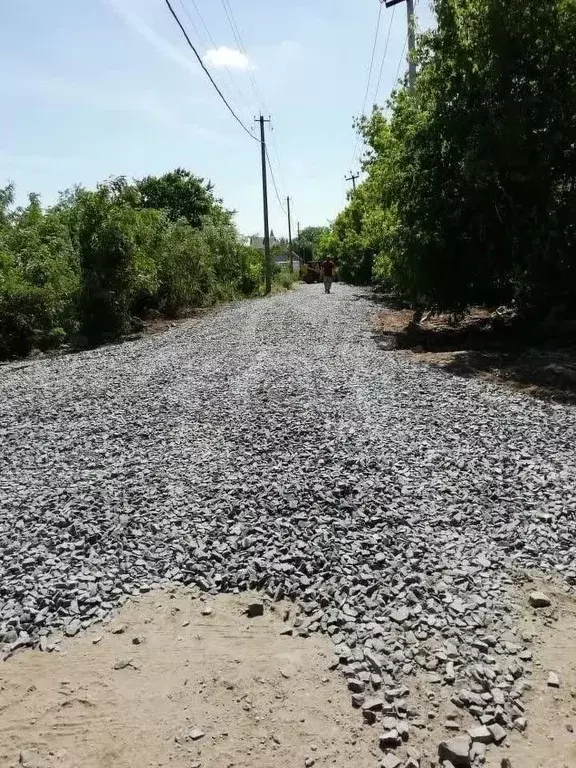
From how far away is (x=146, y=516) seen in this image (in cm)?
456

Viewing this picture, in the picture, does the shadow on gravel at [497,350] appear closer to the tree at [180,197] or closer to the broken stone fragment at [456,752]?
the broken stone fragment at [456,752]

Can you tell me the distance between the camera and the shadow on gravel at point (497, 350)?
8.94m

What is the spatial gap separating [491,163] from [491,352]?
3.55 m

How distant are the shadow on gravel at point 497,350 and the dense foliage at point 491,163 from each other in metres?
0.82

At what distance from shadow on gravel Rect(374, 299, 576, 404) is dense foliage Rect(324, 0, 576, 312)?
2.68 ft

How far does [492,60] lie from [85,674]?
11769mm

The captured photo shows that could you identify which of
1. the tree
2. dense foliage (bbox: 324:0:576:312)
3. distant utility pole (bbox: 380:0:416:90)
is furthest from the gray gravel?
the tree

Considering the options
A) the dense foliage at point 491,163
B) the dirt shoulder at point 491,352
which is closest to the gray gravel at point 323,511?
the dirt shoulder at point 491,352

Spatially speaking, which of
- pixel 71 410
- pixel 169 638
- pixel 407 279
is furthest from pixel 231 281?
pixel 169 638

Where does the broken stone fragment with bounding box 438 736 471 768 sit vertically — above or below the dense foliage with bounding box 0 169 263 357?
below

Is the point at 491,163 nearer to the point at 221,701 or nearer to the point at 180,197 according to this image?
the point at 221,701

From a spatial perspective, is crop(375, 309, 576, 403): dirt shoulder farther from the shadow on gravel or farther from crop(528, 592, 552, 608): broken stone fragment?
crop(528, 592, 552, 608): broken stone fragment

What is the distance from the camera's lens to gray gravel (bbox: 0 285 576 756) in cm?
322

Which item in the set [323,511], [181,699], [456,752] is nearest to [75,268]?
[323,511]
